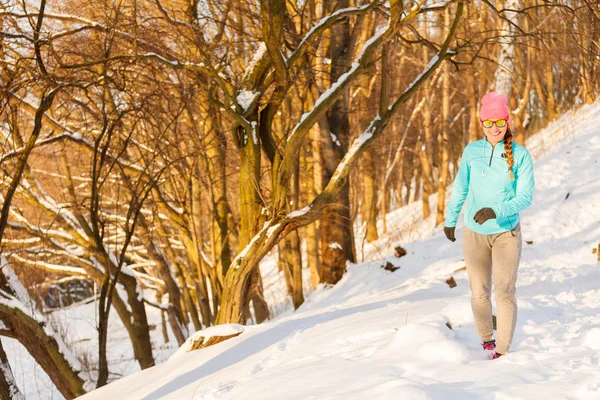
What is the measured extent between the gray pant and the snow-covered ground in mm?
178

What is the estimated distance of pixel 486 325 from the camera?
396cm

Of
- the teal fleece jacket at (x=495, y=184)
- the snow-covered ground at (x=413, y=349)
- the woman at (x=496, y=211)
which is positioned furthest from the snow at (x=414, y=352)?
the teal fleece jacket at (x=495, y=184)

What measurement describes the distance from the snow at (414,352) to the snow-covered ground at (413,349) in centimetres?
1

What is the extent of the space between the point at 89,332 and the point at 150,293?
9.84 m

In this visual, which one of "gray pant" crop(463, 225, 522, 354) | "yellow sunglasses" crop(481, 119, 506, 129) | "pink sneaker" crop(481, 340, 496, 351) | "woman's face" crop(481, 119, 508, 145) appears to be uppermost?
"yellow sunglasses" crop(481, 119, 506, 129)

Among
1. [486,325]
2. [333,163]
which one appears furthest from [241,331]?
[333,163]

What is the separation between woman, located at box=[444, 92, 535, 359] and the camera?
3.66 metres

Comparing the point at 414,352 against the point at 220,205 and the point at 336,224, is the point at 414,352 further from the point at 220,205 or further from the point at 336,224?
the point at 220,205

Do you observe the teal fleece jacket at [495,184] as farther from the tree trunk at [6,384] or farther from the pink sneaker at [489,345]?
the tree trunk at [6,384]

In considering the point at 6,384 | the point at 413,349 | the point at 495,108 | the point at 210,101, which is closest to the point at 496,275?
the point at 413,349

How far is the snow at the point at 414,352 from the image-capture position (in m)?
3.17

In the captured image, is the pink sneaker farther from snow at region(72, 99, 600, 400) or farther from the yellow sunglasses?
the yellow sunglasses

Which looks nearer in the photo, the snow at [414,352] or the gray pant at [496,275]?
the snow at [414,352]

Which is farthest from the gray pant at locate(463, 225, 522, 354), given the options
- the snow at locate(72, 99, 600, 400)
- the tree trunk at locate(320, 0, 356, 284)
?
the tree trunk at locate(320, 0, 356, 284)
